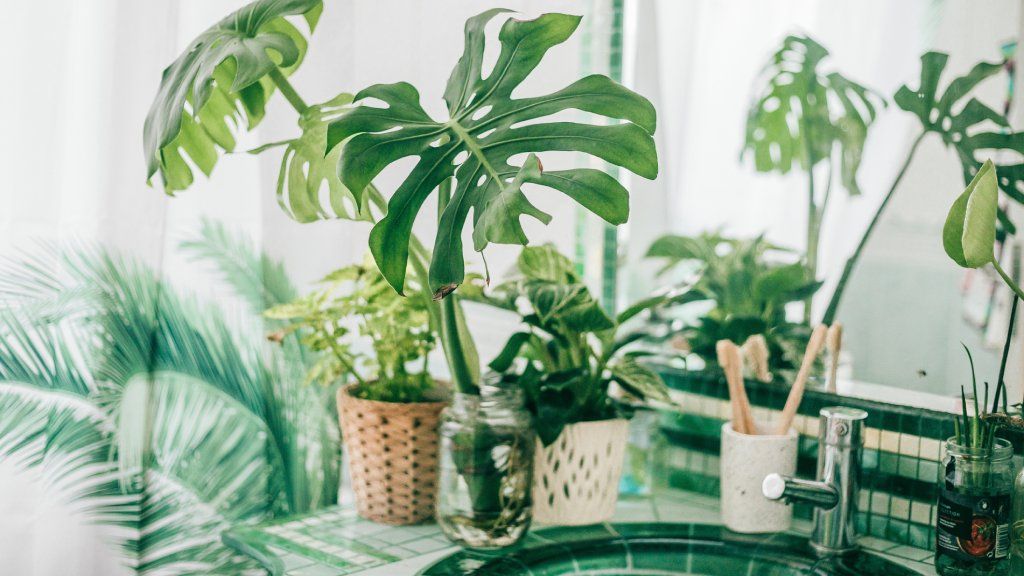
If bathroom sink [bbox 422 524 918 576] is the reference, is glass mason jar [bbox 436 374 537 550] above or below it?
above

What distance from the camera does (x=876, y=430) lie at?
1.29 m

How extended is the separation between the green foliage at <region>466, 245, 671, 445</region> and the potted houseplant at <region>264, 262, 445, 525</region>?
0.11 m

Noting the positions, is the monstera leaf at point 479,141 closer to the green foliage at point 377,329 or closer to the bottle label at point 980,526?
the green foliage at point 377,329

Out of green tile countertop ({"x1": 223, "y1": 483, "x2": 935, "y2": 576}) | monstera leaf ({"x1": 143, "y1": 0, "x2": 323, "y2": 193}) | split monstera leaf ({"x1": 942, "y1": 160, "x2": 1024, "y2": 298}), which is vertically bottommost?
green tile countertop ({"x1": 223, "y1": 483, "x2": 935, "y2": 576})

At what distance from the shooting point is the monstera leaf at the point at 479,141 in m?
0.99

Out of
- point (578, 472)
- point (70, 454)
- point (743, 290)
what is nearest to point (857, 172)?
point (743, 290)

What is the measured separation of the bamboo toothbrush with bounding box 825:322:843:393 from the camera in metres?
1.26

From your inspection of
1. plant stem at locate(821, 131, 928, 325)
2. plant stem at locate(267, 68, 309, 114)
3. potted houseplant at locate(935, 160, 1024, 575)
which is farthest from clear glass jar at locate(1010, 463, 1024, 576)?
plant stem at locate(267, 68, 309, 114)

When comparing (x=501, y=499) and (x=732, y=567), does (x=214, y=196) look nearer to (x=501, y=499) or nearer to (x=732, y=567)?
(x=501, y=499)

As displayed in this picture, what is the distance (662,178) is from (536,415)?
53 centimetres

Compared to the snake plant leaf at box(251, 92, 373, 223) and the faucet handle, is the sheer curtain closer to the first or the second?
the snake plant leaf at box(251, 92, 373, 223)

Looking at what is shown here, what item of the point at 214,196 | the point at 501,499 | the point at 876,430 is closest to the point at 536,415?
the point at 501,499

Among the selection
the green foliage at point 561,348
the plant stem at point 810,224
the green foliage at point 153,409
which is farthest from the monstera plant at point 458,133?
the plant stem at point 810,224

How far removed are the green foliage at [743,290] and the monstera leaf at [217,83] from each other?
626 millimetres
